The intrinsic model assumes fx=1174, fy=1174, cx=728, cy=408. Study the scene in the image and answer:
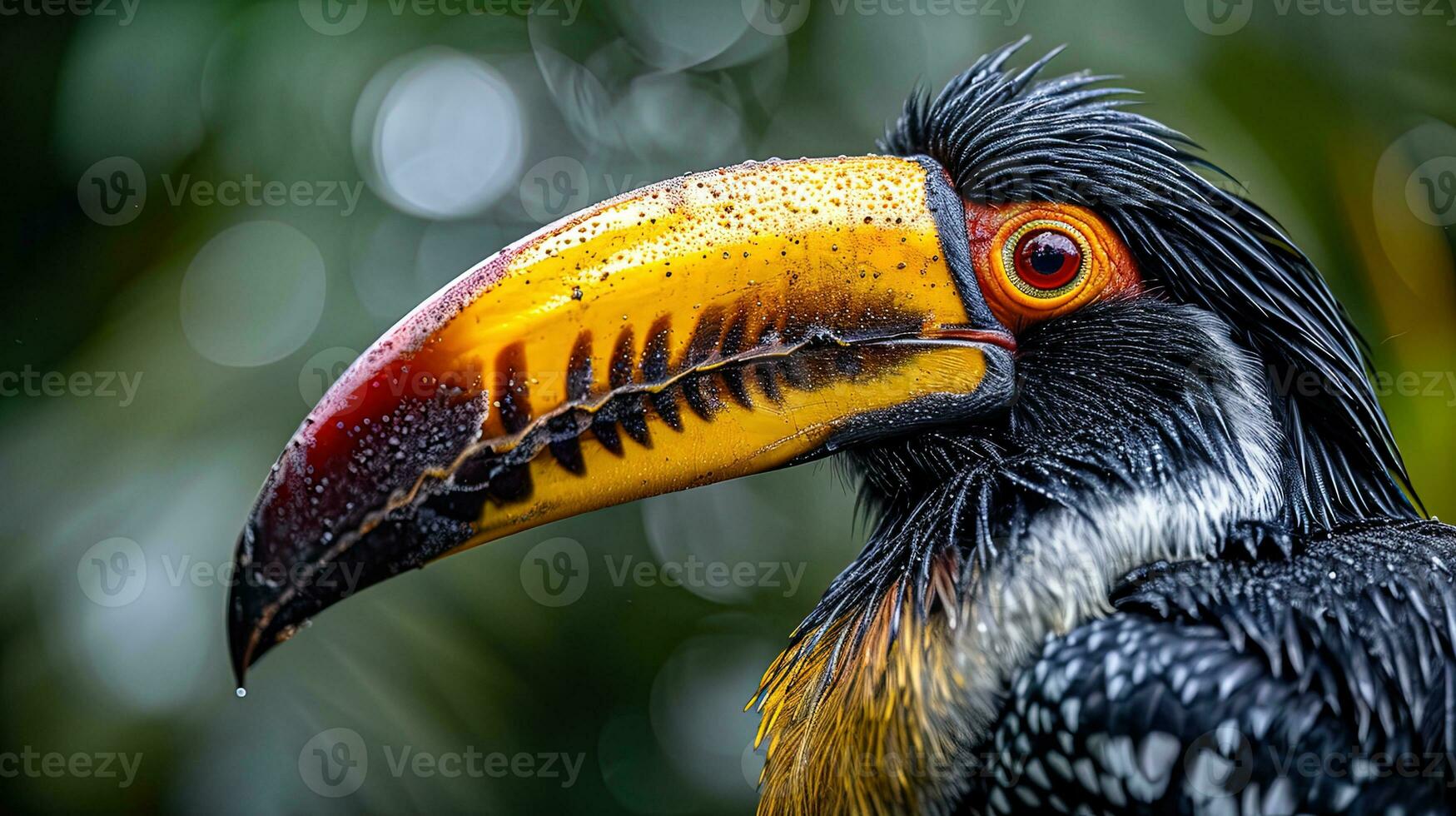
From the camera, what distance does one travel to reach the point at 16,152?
206 inches

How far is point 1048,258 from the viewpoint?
2.37 metres

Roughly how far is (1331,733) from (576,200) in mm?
3706
